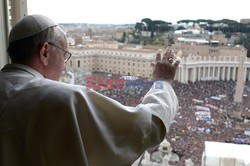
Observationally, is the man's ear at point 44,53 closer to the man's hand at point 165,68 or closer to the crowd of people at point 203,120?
the man's hand at point 165,68

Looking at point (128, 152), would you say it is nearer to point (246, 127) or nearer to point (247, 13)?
point (247, 13)

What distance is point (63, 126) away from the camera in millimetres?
489

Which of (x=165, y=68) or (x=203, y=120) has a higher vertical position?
(x=165, y=68)

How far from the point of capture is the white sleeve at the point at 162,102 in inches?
22.2

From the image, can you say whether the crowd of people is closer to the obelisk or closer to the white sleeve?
the obelisk

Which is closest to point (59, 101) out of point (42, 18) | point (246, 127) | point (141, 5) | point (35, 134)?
point (35, 134)

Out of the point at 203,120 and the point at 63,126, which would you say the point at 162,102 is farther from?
the point at 203,120

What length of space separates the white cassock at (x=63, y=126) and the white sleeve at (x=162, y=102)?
0.04m

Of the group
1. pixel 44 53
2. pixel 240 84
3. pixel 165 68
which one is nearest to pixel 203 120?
pixel 240 84

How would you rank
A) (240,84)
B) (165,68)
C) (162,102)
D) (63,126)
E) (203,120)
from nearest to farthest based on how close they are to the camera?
(63,126), (162,102), (165,68), (240,84), (203,120)

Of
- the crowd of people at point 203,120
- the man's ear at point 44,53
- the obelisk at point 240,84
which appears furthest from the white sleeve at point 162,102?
the obelisk at point 240,84

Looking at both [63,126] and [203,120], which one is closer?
[63,126]

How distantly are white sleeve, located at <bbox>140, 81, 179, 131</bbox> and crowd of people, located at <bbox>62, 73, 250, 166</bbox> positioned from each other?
67 centimetres

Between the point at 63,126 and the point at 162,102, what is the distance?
219 millimetres
